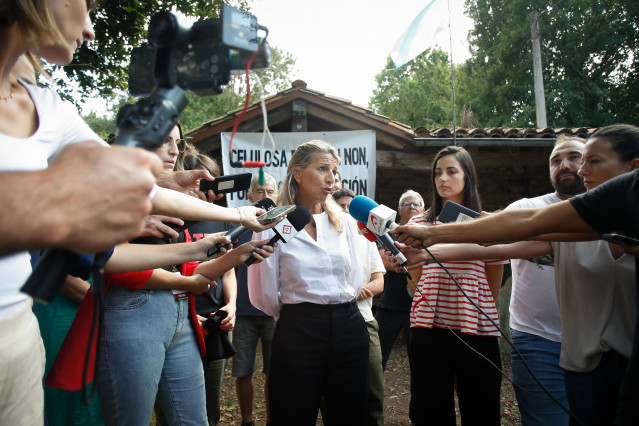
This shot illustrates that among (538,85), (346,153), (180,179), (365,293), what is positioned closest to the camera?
(180,179)

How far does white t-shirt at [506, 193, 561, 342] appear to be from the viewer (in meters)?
2.68

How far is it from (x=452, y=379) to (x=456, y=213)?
3.71 feet

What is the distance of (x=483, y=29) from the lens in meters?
23.2

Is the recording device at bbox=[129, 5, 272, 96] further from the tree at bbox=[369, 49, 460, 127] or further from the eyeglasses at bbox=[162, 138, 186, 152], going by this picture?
the tree at bbox=[369, 49, 460, 127]

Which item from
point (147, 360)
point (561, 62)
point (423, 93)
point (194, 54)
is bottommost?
point (147, 360)

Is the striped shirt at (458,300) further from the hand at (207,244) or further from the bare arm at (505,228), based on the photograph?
the hand at (207,244)

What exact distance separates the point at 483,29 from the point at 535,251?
80.1 feet

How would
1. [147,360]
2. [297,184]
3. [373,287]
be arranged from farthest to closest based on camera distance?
[373,287], [297,184], [147,360]

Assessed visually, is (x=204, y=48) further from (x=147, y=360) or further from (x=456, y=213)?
(x=456, y=213)

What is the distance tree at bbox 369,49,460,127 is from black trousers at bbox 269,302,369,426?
2656cm

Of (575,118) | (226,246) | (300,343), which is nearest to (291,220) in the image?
(226,246)

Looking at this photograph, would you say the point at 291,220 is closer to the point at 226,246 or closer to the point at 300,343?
the point at 226,246

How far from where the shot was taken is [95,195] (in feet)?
2.25

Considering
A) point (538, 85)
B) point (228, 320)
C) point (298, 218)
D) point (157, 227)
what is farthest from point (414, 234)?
point (538, 85)
